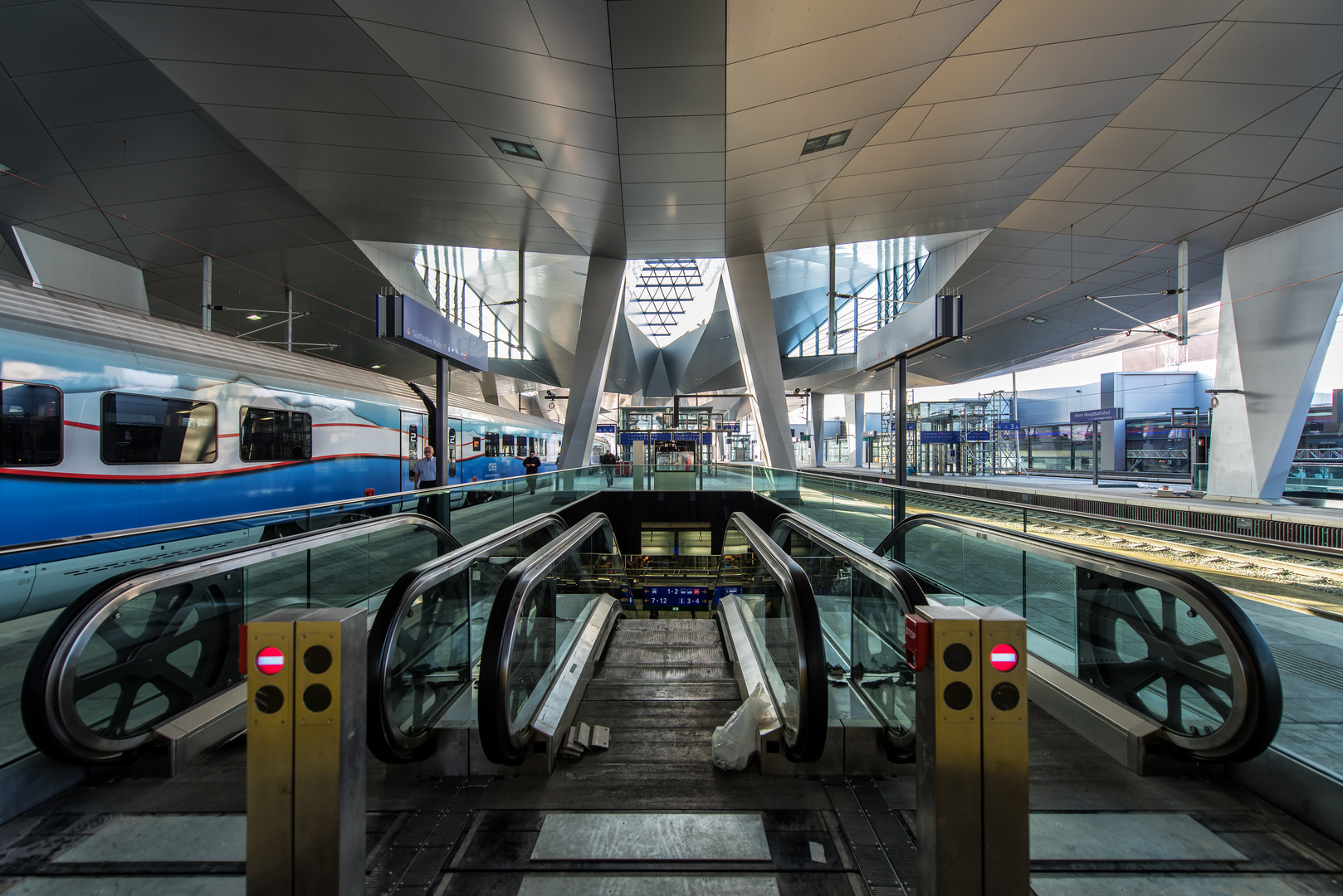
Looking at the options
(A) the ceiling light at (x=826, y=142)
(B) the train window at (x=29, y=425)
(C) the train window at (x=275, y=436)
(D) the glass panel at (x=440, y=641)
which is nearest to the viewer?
(D) the glass panel at (x=440, y=641)

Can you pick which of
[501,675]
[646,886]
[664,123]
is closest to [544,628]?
[501,675]

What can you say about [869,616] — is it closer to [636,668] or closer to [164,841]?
[636,668]

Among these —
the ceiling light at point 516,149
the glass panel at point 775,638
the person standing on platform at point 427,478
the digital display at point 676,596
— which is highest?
the ceiling light at point 516,149

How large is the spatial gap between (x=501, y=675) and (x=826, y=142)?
9.68m

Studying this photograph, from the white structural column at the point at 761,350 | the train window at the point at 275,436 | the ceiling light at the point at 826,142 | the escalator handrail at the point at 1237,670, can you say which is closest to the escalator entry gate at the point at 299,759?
the escalator handrail at the point at 1237,670

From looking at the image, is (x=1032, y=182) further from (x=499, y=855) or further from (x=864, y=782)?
(x=499, y=855)

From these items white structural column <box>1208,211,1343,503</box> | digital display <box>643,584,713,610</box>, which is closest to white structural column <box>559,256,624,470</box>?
digital display <box>643,584,713,610</box>

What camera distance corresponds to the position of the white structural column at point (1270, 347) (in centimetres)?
1134

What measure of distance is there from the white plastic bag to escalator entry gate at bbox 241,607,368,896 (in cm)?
188

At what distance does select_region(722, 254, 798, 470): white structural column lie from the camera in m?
16.2

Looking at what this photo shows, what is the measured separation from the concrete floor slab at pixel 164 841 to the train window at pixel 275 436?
21.8ft

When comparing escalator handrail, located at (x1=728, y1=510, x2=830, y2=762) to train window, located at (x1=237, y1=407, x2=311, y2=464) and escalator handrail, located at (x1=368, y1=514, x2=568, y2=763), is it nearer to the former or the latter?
escalator handrail, located at (x1=368, y1=514, x2=568, y2=763)

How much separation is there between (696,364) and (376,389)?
2967 centimetres

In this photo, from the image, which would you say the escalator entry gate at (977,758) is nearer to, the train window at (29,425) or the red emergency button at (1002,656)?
the red emergency button at (1002,656)
